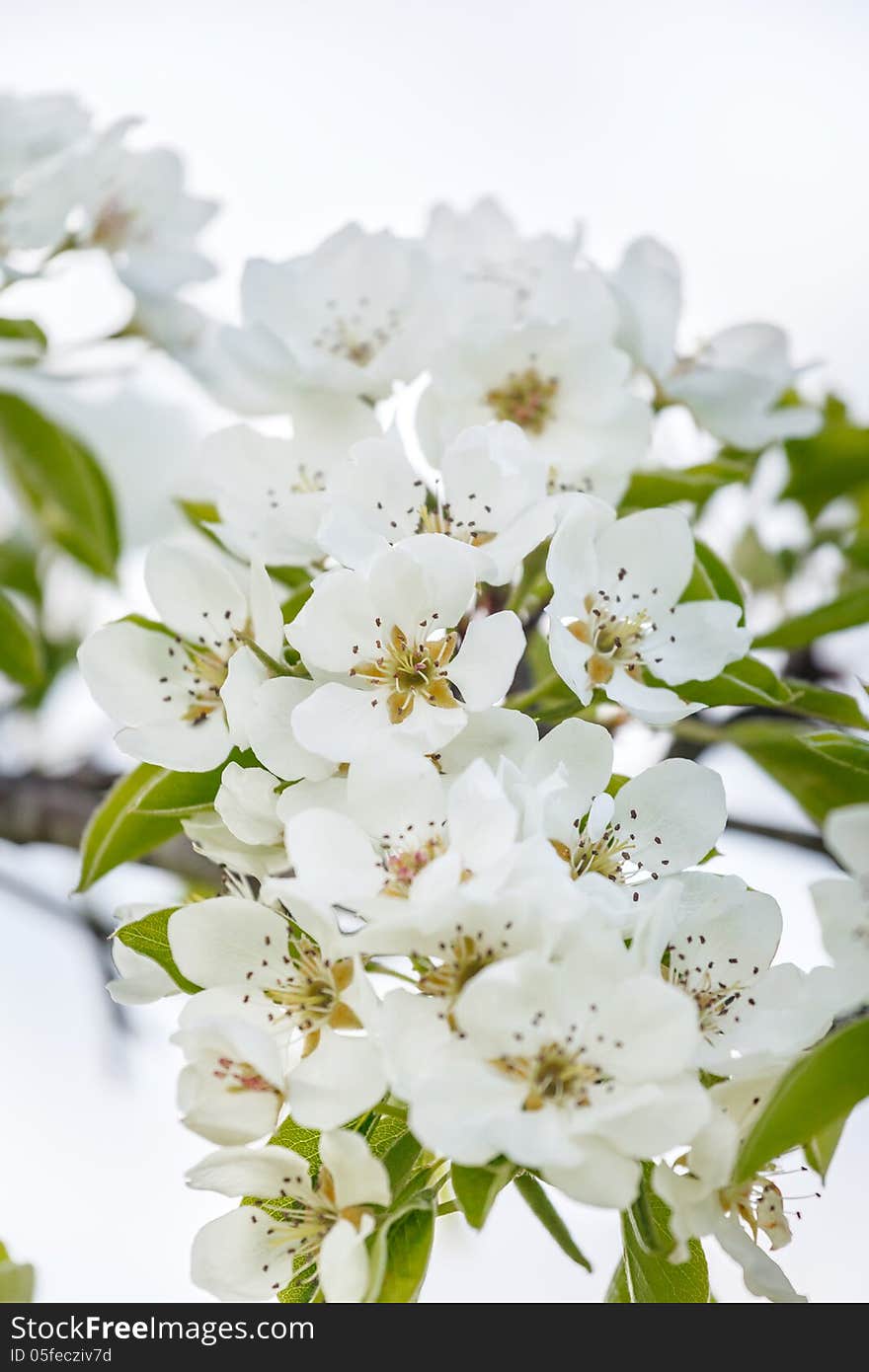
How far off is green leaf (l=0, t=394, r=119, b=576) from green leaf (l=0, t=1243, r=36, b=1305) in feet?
2.95

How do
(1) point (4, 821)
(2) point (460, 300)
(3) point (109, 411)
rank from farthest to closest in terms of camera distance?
1. (3) point (109, 411)
2. (1) point (4, 821)
3. (2) point (460, 300)

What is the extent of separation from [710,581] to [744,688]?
5.4 inches

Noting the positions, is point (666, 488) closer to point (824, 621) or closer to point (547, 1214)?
point (824, 621)

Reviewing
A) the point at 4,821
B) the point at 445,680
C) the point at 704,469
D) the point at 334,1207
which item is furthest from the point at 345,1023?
the point at 4,821

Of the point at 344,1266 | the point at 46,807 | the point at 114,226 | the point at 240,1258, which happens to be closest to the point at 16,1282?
the point at 240,1258

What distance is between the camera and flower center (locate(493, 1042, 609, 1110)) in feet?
2.43

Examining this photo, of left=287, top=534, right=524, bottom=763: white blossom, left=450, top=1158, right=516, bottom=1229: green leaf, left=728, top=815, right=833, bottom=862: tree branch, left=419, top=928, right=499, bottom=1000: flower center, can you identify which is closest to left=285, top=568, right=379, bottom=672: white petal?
left=287, top=534, right=524, bottom=763: white blossom

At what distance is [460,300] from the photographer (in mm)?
1205

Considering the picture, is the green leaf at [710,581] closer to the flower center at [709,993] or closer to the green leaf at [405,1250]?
the flower center at [709,993]

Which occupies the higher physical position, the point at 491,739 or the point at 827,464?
the point at 491,739

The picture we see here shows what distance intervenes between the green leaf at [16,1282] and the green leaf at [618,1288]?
1.26ft

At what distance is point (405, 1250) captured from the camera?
80cm

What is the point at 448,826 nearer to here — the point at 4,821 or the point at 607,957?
the point at 607,957

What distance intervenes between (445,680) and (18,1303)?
19.6 inches
